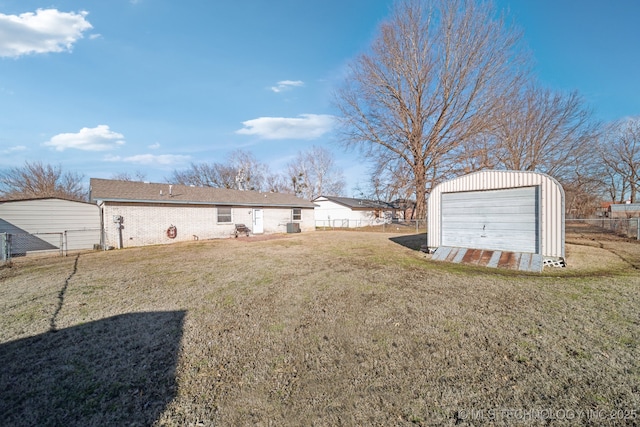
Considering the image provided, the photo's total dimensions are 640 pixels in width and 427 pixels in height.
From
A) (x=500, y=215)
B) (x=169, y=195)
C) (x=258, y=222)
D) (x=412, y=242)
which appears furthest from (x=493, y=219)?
(x=169, y=195)

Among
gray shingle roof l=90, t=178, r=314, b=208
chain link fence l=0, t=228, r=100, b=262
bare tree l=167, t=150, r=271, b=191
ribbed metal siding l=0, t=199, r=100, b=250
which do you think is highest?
bare tree l=167, t=150, r=271, b=191

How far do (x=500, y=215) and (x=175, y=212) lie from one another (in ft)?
49.9

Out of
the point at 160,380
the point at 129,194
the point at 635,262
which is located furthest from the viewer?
the point at 129,194

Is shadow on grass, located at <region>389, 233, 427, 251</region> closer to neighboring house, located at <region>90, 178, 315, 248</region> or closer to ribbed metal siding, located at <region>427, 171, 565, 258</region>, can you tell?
ribbed metal siding, located at <region>427, 171, 565, 258</region>

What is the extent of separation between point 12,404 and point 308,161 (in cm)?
3998

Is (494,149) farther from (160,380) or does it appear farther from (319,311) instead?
(160,380)

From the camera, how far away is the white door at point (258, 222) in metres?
18.5

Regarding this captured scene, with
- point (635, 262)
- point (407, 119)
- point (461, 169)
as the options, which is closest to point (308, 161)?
point (407, 119)

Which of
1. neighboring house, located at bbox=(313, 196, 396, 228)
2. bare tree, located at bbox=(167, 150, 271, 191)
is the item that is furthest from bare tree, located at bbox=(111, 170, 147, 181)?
neighboring house, located at bbox=(313, 196, 396, 228)

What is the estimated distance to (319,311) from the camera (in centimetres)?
431

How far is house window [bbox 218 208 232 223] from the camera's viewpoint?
54.1ft

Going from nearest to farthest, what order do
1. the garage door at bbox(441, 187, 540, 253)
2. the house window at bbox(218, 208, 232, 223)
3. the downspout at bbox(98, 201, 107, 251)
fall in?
the garage door at bbox(441, 187, 540, 253)
the downspout at bbox(98, 201, 107, 251)
the house window at bbox(218, 208, 232, 223)

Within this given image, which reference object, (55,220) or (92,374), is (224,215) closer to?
(55,220)

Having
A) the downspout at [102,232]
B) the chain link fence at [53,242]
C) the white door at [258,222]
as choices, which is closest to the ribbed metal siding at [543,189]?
the white door at [258,222]
